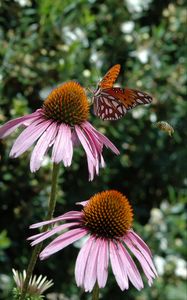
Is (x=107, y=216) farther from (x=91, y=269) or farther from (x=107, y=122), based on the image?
(x=107, y=122)

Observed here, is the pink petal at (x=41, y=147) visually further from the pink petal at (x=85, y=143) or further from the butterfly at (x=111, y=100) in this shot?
the butterfly at (x=111, y=100)

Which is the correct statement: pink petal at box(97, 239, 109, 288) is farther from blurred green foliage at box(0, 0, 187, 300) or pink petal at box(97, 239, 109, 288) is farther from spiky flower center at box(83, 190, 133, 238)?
blurred green foliage at box(0, 0, 187, 300)

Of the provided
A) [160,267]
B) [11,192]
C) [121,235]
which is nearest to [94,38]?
[11,192]

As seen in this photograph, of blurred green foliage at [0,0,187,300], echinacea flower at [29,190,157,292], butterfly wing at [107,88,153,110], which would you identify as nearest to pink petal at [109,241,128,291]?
echinacea flower at [29,190,157,292]

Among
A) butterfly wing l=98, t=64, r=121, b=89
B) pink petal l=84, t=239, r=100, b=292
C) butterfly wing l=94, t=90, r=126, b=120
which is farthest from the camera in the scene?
butterfly wing l=94, t=90, r=126, b=120

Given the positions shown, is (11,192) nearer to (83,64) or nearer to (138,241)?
(83,64)

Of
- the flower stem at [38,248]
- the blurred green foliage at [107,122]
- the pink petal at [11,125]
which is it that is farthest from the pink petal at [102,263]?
the blurred green foliage at [107,122]
